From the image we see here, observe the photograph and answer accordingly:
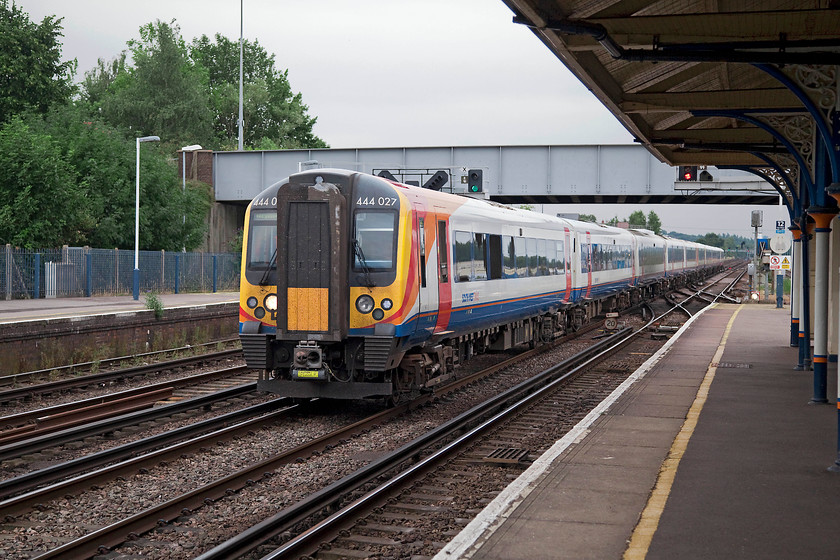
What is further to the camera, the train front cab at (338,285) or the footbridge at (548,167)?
the footbridge at (548,167)

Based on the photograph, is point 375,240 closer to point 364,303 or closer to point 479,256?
point 364,303

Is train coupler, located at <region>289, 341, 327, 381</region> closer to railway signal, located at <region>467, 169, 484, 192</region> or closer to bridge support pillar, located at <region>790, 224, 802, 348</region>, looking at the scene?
bridge support pillar, located at <region>790, 224, 802, 348</region>

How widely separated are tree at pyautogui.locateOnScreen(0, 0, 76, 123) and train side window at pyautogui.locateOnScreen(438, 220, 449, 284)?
35.2m

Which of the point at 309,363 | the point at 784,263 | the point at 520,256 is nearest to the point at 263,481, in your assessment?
the point at 309,363

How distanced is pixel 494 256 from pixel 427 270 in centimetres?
358

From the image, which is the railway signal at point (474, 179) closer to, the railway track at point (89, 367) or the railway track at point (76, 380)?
the railway track at point (89, 367)

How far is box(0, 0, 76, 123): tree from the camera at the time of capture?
4362 cm

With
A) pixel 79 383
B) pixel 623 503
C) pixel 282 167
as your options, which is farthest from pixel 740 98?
pixel 282 167

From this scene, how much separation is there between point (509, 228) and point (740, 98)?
18.0ft

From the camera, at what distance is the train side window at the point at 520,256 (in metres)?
17.8

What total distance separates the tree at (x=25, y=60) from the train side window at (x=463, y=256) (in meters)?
34.6

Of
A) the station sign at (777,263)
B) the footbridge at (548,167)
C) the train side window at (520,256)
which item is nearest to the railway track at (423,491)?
the train side window at (520,256)

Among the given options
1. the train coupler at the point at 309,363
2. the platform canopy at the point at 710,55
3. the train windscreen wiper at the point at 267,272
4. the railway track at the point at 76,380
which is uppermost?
the platform canopy at the point at 710,55

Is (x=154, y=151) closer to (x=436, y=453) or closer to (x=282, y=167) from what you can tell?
(x=282, y=167)
